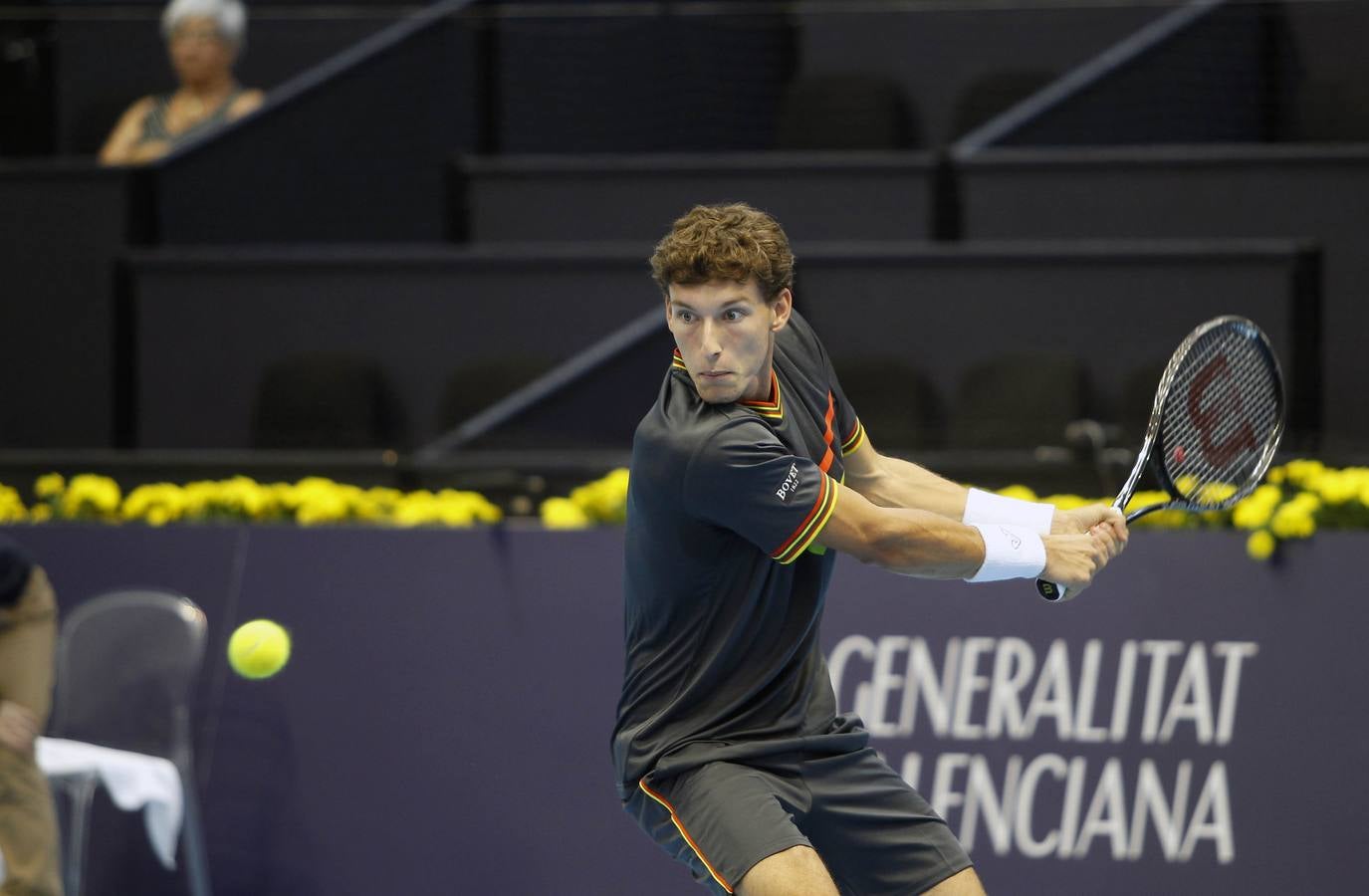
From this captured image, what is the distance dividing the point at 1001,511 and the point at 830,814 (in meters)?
0.75

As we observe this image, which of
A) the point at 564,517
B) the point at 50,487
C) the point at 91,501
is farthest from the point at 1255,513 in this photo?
the point at 50,487

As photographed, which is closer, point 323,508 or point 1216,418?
point 1216,418

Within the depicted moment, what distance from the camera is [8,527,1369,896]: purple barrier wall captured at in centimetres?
529

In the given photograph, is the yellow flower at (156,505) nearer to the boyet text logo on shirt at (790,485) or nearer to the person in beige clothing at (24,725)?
the person in beige clothing at (24,725)

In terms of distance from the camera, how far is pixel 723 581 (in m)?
3.69

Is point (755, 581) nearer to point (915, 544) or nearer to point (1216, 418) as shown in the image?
point (915, 544)

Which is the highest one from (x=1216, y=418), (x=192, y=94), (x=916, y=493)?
(x=192, y=94)

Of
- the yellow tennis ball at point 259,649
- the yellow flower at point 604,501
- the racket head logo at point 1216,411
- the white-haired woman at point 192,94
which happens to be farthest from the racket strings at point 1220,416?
the white-haired woman at point 192,94

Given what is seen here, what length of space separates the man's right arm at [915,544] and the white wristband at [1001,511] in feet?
1.13

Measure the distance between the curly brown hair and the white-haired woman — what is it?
516cm

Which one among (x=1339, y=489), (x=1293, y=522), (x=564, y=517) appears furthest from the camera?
(x=564, y=517)

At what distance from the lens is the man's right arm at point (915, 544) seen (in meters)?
3.61

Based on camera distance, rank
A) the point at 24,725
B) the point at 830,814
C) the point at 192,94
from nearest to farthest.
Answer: the point at 830,814 < the point at 24,725 < the point at 192,94

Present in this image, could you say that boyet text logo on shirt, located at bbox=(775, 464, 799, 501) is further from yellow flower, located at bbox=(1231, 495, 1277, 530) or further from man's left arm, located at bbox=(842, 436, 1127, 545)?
yellow flower, located at bbox=(1231, 495, 1277, 530)
